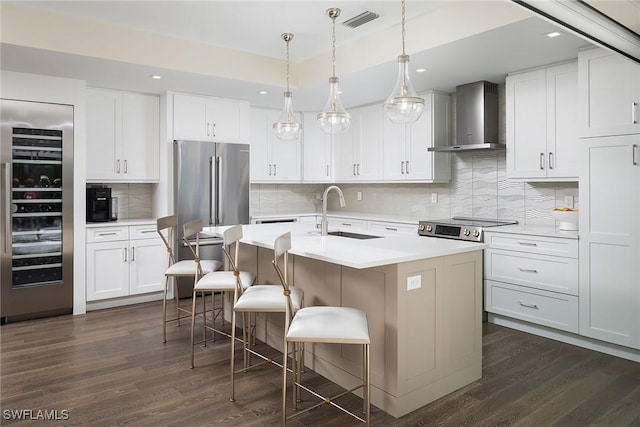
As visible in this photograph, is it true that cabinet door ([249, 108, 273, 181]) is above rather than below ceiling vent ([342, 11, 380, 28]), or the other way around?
below

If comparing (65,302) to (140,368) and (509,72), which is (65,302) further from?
(509,72)

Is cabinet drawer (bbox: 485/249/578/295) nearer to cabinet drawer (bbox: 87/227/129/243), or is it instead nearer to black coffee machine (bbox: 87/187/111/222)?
cabinet drawer (bbox: 87/227/129/243)

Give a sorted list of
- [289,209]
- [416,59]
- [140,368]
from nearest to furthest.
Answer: [140,368] → [416,59] → [289,209]

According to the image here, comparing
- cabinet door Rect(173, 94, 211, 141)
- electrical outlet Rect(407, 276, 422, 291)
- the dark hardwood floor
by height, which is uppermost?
cabinet door Rect(173, 94, 211, 141)

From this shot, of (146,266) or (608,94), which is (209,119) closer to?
(146,266)

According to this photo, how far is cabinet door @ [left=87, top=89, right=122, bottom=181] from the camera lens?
15.6ft

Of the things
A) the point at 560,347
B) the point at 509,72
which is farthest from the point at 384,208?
the point at 560,347

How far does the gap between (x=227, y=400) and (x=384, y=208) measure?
157 inches

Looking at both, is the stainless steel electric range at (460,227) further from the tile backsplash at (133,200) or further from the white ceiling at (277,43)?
the tile backsplash at (133,200)

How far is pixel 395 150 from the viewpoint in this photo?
548 cm

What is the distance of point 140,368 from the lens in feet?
10.2

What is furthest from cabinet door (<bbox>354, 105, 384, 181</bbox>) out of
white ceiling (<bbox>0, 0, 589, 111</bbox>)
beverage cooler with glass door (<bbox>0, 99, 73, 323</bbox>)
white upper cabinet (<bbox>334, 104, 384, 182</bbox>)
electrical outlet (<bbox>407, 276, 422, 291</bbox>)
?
beverage cooler with glass door (<bbox>0, 99, 73, 323</bbox>)

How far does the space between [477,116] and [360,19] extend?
1.69 metres

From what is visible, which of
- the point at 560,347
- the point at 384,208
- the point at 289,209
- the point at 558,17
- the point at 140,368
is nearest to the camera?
the point at 558,17
